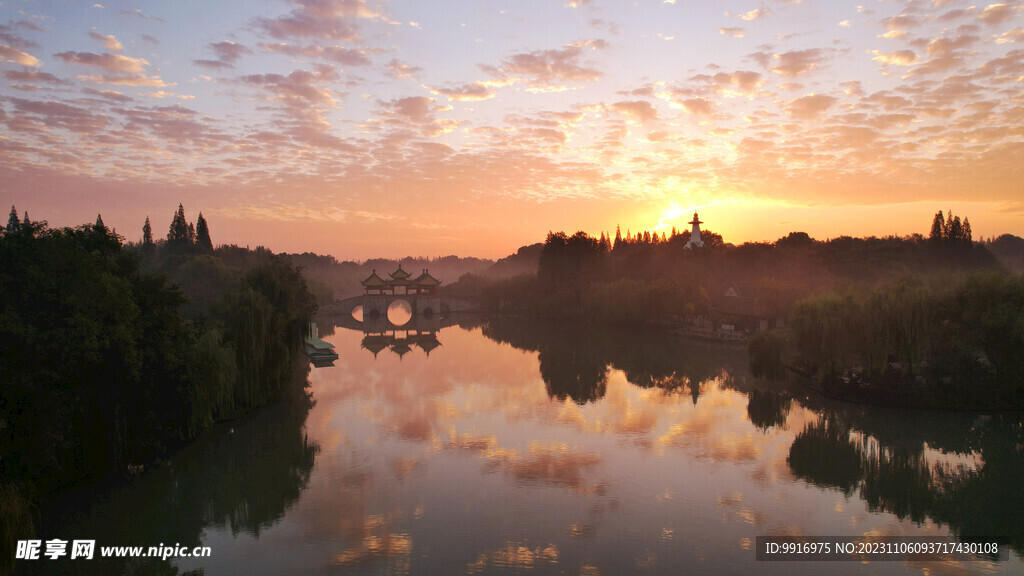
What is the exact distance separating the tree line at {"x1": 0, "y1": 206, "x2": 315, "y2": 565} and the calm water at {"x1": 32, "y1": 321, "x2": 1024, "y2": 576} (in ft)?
3.60

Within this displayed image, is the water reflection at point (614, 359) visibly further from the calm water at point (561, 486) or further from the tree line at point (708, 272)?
the tree line at point (708, 272)

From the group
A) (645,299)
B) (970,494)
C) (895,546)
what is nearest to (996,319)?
(970,494)

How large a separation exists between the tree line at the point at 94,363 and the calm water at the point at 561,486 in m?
1.10

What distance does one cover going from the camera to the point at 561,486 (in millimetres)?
13875

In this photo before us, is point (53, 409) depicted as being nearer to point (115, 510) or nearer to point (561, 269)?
point (115, 510)

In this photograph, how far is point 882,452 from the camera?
1650 centimetres

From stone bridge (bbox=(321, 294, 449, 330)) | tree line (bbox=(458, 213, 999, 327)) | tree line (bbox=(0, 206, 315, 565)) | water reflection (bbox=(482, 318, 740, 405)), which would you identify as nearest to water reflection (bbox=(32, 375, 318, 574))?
tree line (bbox=(0, 206, 315, 565))

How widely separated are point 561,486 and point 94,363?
10526 millimetres

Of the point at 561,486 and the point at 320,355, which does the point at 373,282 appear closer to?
the point at 320,355

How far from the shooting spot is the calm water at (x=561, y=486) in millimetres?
10555

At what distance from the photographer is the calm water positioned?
416 inches

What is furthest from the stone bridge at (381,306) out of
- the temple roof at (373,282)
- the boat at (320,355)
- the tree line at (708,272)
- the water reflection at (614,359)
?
the boat at (320,355)

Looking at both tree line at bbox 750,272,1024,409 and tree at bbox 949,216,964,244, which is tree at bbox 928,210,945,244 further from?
tree line at bbox 750,272,1024,409

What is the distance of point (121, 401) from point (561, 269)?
5317cm
